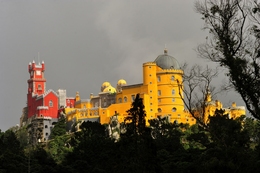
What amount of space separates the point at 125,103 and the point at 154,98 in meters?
3.92

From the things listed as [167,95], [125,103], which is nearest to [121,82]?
[125,103]

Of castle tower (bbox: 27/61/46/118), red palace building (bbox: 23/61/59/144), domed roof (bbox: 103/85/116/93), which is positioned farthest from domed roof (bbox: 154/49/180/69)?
castle tower (bbox: 27/61/46/118)

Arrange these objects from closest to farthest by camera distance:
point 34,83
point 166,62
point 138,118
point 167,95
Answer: point 138,118 → point 167,95 → point 166,62 → point 34,83

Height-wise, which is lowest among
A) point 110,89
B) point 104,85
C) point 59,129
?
point 59,129

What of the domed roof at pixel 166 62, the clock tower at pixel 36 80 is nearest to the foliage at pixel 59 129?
the clock tower at pixel 36 80

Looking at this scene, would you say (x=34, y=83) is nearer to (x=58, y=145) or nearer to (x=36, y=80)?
(x=36, y=80)

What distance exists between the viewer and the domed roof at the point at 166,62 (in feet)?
268

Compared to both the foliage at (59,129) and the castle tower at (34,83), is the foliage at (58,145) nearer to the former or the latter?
the foliage at (59,129)

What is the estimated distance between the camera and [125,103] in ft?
262

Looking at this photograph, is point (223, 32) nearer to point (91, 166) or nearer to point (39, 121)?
point (91, 166)

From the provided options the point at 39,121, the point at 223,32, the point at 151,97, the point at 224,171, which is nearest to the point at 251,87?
the point at 223,32

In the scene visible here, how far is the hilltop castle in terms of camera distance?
79250mm

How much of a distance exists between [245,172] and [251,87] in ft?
43.9

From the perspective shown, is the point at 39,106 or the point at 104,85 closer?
the point at 39,106
